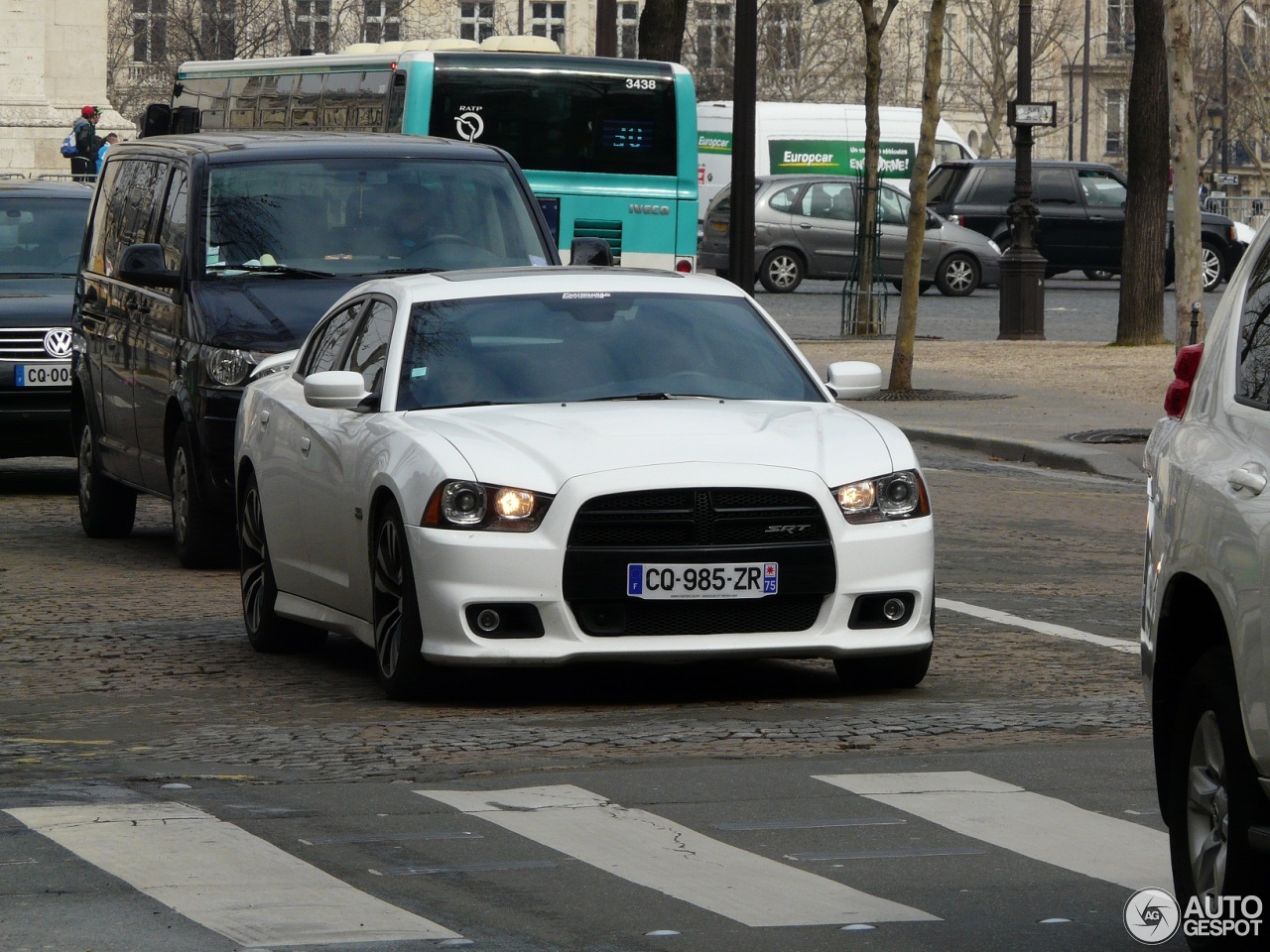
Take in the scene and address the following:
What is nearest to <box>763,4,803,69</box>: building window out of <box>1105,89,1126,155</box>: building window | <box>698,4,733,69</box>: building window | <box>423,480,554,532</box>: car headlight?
<box>698,4,733,69</box>: building window

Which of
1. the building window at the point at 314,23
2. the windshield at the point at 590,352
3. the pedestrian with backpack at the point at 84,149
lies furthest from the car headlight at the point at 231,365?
the building window at the point at 314,23

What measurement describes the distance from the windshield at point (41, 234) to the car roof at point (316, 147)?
3.66 m

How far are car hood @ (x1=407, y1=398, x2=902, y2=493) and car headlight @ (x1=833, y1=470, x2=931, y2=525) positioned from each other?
4cm

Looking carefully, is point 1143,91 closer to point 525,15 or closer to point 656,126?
point 656,126

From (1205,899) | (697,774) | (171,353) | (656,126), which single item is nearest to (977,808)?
(697,774)

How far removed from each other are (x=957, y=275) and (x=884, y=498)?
32.7 meters

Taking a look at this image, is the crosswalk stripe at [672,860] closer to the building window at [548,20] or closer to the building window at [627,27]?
the building window at [627,27]

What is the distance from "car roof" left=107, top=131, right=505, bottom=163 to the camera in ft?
43.6

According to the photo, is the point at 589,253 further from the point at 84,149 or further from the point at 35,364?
the point at 84,149

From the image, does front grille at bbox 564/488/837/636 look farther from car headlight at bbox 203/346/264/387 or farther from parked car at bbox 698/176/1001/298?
parked car at bbox 698/176/1001/298

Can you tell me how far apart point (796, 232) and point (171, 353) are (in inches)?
1124

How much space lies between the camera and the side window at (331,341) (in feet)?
33.6

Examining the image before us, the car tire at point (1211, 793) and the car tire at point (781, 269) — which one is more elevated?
the car tire at point (1211, 793)

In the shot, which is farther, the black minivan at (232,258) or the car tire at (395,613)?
the black minivan at (232,258)
